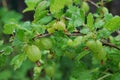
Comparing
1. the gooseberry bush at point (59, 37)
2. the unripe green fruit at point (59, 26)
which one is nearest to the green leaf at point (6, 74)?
the gooseberry bush at point (59, 37)

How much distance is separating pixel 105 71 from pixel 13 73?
78.5 inches

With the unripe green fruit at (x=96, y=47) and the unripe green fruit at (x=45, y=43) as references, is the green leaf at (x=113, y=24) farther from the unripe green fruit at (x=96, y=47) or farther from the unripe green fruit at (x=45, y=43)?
the unripe green fruit at (x=45, y=43)

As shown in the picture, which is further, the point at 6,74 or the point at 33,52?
the point at 6,74

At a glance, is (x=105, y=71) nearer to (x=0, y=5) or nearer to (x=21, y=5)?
(x=21, y=5)

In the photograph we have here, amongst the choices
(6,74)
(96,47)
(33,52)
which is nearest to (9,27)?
(33,52)

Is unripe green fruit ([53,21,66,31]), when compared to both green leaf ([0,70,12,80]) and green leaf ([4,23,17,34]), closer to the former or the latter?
green leaf ([4,23,17,34])

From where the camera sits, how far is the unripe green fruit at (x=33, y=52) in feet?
3.72

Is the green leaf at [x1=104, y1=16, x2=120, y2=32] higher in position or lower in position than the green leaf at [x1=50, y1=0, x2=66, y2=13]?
lower

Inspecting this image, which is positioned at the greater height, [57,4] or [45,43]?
[57,4]

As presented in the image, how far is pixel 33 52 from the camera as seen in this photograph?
1128 millimetres

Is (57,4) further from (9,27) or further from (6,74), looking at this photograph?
(6,74)

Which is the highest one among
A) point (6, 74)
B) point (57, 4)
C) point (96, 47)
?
point (57, 4)

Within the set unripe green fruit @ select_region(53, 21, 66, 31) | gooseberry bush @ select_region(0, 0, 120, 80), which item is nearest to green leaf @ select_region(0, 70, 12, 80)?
gooseberry bush @ select_region(0, 0, 120, 80)

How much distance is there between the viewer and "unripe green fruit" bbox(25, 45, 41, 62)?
1.13 m
